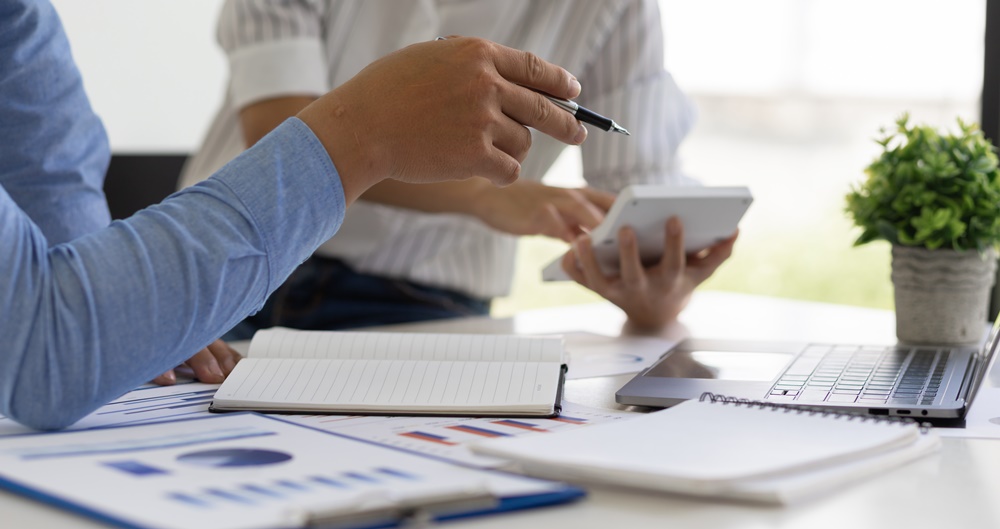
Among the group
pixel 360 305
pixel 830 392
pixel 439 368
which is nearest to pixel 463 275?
pixel 360 305

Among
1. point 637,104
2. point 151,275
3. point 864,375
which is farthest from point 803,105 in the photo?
point 151,275

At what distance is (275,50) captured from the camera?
1.36 m

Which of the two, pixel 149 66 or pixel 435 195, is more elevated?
pixel 149 66

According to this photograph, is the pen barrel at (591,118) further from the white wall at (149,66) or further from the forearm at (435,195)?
the white wall at (149,66)

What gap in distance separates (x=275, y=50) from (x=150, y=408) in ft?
2.33

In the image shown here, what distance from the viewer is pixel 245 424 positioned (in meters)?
0.70

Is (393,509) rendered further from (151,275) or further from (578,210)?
(578,210)

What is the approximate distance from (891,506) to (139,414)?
49 centimetres

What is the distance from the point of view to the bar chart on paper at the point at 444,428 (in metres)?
0.64

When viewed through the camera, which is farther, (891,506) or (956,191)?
(956,191)

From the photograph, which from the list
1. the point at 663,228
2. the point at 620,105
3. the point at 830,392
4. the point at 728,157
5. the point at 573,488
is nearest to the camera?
the point at 573,488

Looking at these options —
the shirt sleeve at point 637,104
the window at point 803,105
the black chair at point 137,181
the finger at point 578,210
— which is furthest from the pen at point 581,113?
the window at point 803,105

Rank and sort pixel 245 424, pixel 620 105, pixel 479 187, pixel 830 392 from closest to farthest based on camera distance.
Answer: pixel 245 424
pixel 830 392
pixel 479 187
pixel 620 105

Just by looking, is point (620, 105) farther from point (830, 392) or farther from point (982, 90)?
point (830, 392)
